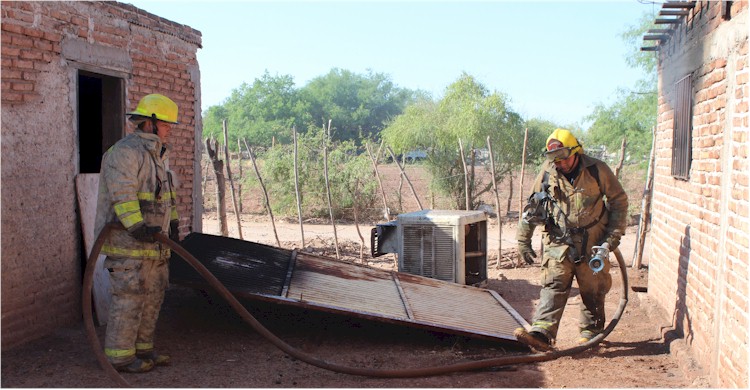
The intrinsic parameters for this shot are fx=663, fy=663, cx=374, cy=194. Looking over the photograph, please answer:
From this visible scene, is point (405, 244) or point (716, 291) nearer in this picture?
point (716, 291)

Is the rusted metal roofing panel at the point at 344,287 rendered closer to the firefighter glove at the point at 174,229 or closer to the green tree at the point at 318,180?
the firefighter glove at the point at 174,229

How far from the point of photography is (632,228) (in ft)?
54.6

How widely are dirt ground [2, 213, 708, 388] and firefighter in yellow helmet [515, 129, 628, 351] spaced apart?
0.50 meters

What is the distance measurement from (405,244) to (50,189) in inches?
169

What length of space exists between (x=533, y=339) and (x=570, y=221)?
3.60 feet

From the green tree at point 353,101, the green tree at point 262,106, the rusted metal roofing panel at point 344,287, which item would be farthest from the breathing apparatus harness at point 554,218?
the green tree at point 353,101

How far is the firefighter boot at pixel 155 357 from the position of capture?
5.16 metres

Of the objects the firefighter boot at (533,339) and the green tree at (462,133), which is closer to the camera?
the firefighter boot at (533,339)

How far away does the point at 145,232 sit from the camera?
479cm

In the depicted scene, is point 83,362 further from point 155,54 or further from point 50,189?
point 155,54

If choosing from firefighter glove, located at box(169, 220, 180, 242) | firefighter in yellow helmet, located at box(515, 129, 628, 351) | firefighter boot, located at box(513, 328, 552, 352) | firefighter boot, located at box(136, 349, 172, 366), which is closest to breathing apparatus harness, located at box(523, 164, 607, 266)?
firefighter in yellow helmet, located at box(515, 129, 628, 351)

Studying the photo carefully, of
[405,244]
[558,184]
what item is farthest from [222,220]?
[558,184]

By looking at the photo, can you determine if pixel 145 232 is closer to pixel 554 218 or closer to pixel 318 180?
pixel 554 218

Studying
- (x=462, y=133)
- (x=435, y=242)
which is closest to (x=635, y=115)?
(x=462, y=133)
